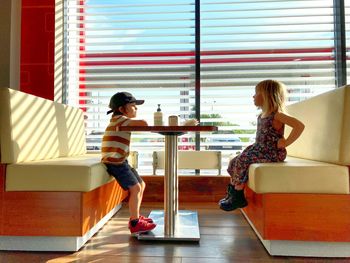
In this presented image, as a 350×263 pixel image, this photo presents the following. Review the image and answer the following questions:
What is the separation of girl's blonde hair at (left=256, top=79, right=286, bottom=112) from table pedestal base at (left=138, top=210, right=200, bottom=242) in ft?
3.27

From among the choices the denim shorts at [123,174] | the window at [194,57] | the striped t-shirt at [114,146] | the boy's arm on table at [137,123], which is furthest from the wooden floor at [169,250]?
the window at [194,57]

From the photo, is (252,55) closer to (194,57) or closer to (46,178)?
(194,57)

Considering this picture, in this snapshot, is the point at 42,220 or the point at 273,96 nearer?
the point at 42,220

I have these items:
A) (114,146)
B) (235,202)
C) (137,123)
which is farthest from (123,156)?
(235,202)

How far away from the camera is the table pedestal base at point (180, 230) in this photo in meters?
1.86

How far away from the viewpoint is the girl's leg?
1.97 m

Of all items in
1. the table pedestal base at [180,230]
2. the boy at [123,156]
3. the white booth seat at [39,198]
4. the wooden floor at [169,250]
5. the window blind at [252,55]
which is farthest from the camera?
the window blind at [252,55]

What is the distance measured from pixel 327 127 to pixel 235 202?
79 centimetres

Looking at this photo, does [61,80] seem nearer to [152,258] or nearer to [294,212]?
[152,258]

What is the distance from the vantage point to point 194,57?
3363mm

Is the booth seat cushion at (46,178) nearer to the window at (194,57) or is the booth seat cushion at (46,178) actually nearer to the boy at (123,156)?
the boy at (123,156)

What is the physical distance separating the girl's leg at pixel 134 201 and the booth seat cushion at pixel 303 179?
808 millimetres

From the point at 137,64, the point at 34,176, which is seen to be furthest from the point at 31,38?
the point at 34,176

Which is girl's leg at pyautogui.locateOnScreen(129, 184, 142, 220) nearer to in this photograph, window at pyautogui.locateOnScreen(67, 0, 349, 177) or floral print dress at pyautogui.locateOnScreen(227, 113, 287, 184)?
floral print dress at pyautogui.locateOnScreen(227, 113, 287, 184)
